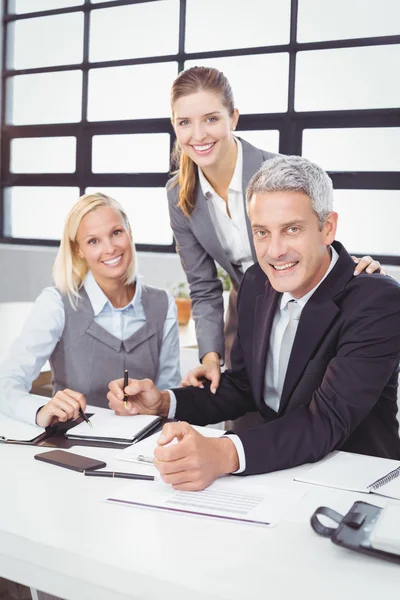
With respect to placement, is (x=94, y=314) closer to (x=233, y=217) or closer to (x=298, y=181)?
(x=233, y=217)

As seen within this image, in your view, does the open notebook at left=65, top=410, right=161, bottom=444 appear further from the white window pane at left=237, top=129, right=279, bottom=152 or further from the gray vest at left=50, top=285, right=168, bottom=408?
the white window pane at left=237, top=129, right=279, bottom=152

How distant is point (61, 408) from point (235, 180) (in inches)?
44.1

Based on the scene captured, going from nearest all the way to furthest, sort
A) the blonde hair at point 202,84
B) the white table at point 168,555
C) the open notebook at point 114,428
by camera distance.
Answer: the white table at point 168,555 → the open notebook at point 114,428 → the blonde hair at point 202,84

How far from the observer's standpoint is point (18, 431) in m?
1.90

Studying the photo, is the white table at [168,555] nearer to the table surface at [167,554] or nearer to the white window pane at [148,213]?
the table surface at [167,554]

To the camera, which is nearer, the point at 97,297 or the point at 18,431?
the point at 18,431

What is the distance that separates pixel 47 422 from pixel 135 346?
62 centimetres

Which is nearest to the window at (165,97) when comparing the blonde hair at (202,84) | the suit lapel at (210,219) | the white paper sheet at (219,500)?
the suit lapel at (210,219)

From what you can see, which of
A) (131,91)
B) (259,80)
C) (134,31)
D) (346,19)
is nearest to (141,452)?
(346,19)

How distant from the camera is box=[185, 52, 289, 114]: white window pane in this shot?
6.05 m

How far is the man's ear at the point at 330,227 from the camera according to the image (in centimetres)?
197

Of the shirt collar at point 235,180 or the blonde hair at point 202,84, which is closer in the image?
the blonde hair at point 202,84

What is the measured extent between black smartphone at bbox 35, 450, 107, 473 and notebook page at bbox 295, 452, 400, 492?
1.44 ft

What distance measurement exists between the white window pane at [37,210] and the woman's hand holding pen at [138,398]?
549 cm
